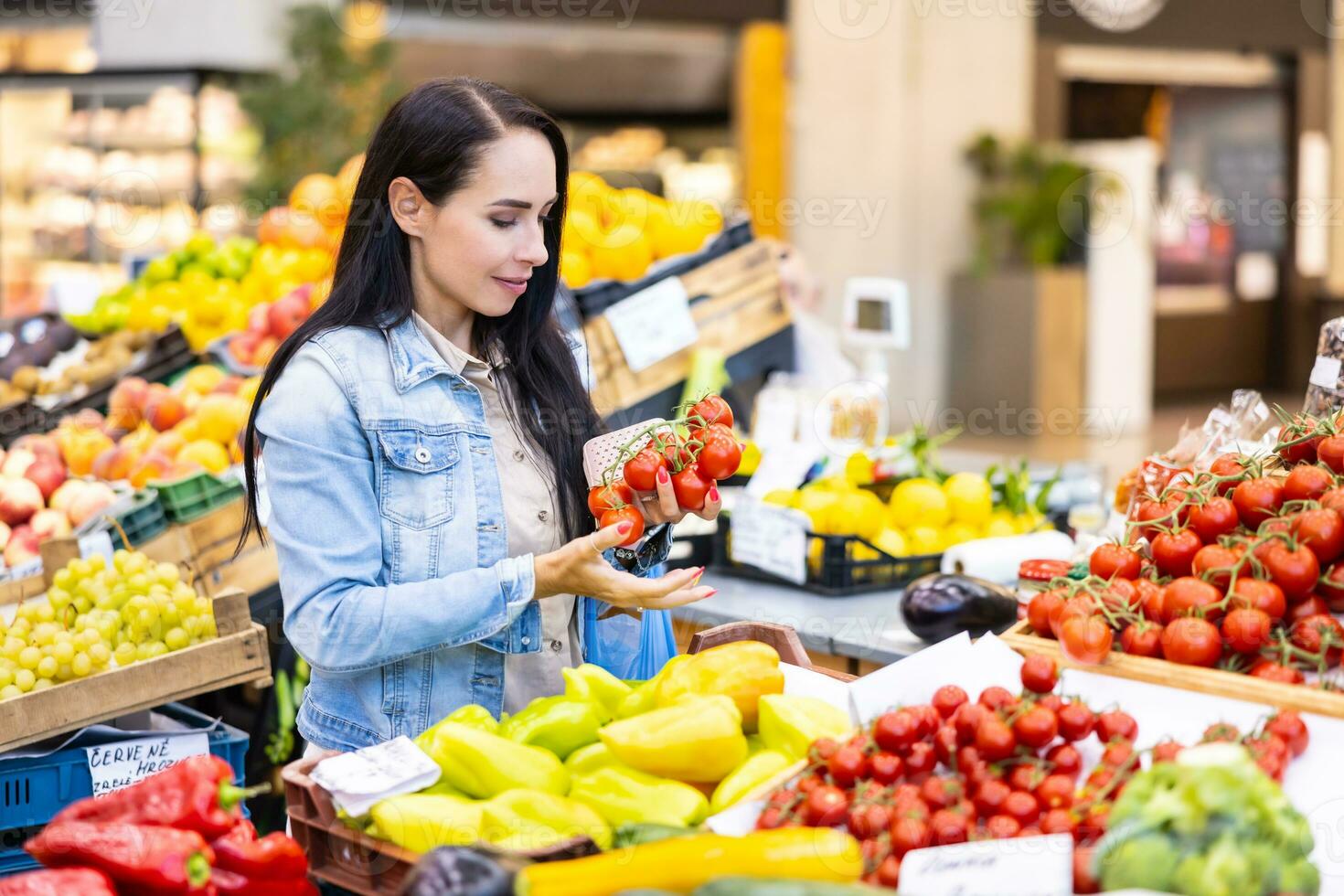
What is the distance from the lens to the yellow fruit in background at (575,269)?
13.7ft

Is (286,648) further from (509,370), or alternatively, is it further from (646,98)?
(646,98)

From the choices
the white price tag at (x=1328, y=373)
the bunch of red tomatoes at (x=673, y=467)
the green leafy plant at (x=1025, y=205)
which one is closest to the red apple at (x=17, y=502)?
the bunch of red tomatoes at (x=673, y=467)

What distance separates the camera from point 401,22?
989 centimetres

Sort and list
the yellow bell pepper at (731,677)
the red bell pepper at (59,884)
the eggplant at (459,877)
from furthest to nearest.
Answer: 1. the yellow bell pepper at (731,677)
2. the red bell pepper at (59,884)
3. the eggplant at (459,877)

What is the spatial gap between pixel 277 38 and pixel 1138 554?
8681 mm

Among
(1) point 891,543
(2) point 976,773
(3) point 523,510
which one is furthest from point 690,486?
(1) point 891,543

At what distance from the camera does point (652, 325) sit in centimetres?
421

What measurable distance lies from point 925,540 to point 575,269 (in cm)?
140

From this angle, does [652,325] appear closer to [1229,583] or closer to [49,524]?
[49,524]

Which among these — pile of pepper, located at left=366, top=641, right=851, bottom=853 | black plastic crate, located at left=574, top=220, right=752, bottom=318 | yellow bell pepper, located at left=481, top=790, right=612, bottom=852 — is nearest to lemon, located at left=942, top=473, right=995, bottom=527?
black plastic crate, located at left=574, top=220, right=752, bottom=318

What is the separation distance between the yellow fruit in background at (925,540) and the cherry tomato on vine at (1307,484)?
155 centimetres

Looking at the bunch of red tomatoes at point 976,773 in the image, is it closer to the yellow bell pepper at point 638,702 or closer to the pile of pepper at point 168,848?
the yellow bell pepper at point 638,702

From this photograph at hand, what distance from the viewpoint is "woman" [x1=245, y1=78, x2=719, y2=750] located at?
1.94 metres

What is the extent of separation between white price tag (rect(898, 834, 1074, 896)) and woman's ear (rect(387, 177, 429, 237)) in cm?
117
